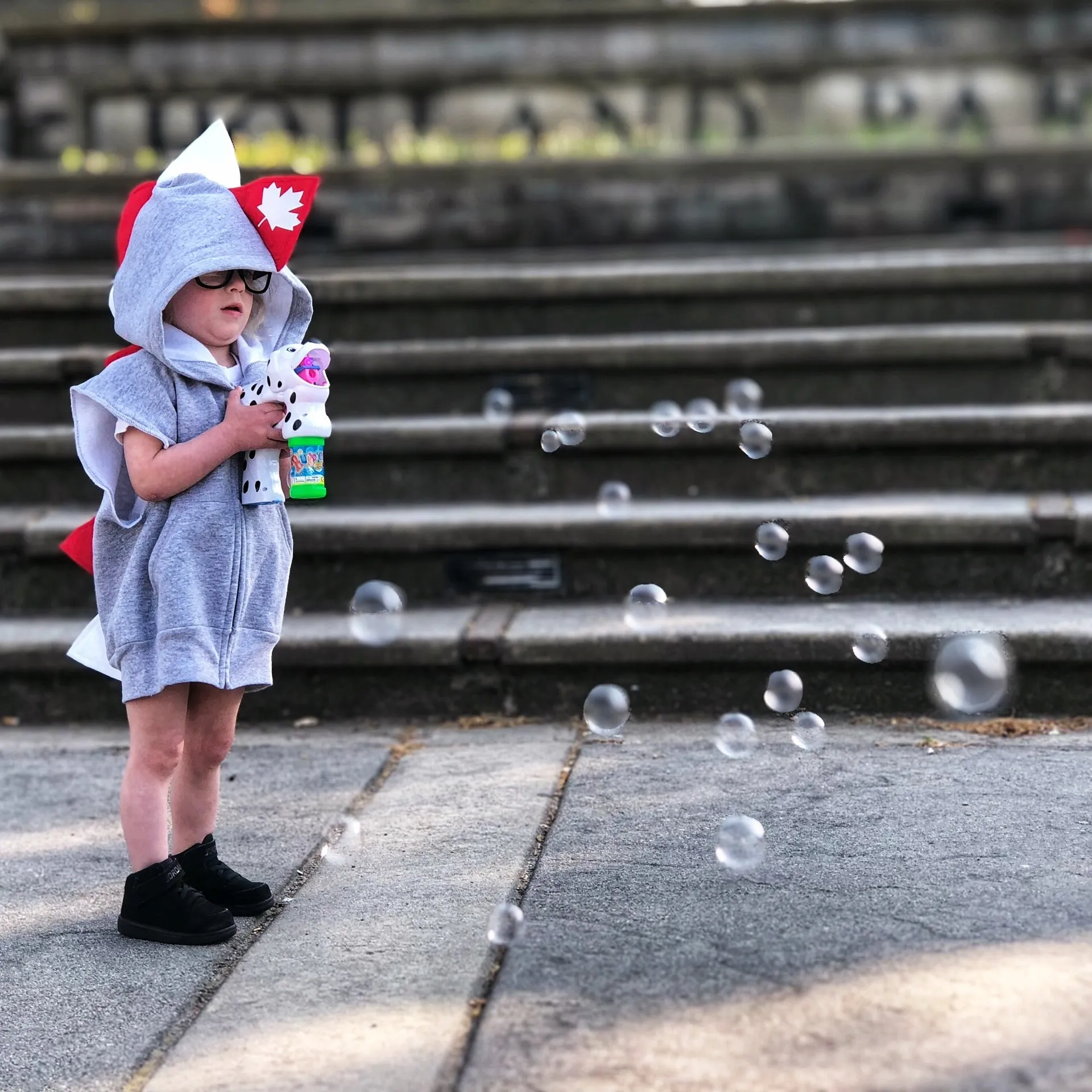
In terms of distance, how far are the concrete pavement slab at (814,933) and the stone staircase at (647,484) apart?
543 millimetres

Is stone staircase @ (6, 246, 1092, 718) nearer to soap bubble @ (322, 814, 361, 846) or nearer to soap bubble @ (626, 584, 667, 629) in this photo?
soap bubble @ (626, 584, 667, 629)

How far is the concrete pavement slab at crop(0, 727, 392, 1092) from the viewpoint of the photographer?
2393mm

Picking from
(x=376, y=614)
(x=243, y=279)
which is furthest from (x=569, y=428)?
(x=243, y=279)

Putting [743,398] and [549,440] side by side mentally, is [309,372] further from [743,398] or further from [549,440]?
[743,398]

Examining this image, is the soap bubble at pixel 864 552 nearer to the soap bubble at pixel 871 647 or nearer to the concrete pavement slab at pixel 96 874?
the soap bubble at pixel 871 647

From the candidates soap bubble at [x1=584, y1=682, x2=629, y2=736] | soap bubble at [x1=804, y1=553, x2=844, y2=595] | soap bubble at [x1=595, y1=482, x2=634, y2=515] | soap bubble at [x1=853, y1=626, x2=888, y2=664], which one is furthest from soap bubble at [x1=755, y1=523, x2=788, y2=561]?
soap bubble at [x1=584, y1=682, x2=629, y2=736]

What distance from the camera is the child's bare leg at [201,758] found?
292cm

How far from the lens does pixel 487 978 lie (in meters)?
2.49

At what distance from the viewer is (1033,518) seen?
4320 mm

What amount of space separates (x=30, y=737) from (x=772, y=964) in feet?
8.16

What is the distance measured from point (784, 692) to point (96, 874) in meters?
1.57

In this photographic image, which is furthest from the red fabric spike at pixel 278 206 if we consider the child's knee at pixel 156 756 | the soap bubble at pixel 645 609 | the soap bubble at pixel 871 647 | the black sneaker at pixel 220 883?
the soap bubble at pixel 871 647

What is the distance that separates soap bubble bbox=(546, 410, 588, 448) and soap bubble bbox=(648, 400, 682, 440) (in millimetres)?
214

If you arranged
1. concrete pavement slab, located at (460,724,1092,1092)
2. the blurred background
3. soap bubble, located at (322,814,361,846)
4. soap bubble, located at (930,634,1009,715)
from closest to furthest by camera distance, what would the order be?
concrete pavement slab, located at (460,724,1092,1092) → soap bubble, located at (322,814,361,846) → soap bubble, located at (930,634,1009,715) → the blurred background
